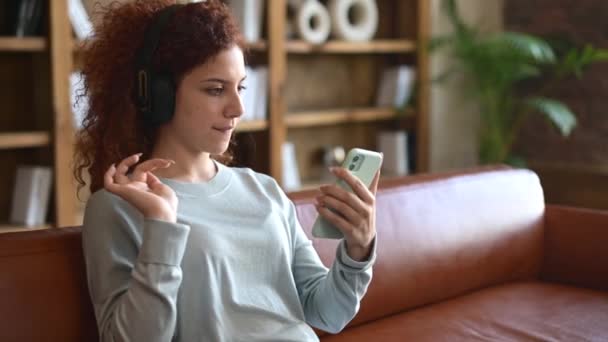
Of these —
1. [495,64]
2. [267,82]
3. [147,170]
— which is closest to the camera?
[147,170]

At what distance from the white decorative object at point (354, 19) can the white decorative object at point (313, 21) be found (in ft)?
0.15

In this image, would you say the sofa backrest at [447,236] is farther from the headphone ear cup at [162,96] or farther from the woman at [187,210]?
the headphone ear cup at [162,96]

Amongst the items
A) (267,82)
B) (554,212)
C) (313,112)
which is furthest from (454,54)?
(554,212)

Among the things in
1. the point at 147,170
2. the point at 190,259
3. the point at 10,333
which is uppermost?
the point at 147,170

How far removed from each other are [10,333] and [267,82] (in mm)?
2250

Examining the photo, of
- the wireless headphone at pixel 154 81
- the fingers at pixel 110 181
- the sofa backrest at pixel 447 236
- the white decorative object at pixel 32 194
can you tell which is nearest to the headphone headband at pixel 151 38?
the wireless headphone at pixel 154 81

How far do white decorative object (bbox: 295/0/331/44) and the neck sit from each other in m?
2.25

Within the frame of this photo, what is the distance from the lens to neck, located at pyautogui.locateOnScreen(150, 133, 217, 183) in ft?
4.42

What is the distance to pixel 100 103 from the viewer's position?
1369 mm

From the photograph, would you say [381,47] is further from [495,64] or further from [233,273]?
[233,273]

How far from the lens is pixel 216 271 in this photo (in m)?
1.27

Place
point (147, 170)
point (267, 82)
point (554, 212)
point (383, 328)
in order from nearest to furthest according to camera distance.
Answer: point (147, 170)
point (383, 328)
point (554, 212)
point (267, 82)

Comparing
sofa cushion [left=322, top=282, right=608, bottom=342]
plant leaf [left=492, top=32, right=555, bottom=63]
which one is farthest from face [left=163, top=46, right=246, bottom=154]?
plant leaf [left=492, top=32, right=555, bottom=63]

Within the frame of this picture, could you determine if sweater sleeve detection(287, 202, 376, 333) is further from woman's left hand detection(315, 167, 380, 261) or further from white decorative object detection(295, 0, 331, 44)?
white decorative object detection(295, 0, 331, 44)
